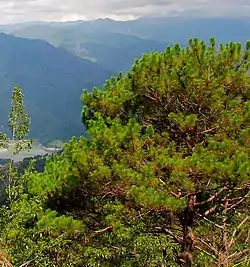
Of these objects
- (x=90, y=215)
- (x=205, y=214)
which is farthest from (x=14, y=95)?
(x=205, y=214)

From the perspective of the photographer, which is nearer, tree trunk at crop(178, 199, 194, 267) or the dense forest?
the dense forest

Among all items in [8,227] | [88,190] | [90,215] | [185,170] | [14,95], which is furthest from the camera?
[14,95]

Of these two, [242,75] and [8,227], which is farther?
[8,227]

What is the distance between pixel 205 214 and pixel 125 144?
217 centimetres

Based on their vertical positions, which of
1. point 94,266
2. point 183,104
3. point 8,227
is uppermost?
point 183,104

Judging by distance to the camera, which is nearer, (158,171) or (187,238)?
(158,171)

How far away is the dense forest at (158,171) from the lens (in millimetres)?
7770

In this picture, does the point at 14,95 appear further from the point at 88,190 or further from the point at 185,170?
the point at 185,170

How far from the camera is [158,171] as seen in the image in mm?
7953

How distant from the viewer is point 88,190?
848cm

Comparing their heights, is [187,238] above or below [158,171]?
below

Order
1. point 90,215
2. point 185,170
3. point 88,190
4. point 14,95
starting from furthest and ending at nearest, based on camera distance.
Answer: point 14,95 < point 90,215 < point 88,190 < point 185,170

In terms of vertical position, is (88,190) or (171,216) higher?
(88,190)

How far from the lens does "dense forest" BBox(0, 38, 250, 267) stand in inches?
306
